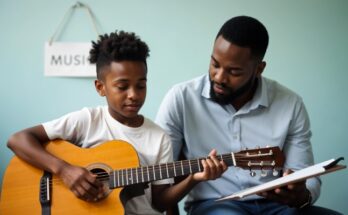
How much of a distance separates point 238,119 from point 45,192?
69cm

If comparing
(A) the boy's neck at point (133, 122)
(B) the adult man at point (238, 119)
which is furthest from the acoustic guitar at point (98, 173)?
(B) the adult man at point (238, 119)

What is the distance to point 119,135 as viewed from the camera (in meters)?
1.13

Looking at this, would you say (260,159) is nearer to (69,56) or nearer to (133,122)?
(133,122)

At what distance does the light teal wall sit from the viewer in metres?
1.58

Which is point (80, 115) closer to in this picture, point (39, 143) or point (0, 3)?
point (39, 143)

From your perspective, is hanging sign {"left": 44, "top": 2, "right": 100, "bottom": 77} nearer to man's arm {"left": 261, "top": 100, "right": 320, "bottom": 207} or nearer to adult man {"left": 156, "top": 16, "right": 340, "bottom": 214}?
adult man {"left": 156, "top": 16, "right": 340, "bottom": 214}

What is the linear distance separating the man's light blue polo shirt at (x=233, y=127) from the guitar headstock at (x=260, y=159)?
20cm

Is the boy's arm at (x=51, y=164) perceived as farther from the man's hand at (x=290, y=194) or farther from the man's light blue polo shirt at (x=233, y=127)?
the man's hand at (x=290, y=194)

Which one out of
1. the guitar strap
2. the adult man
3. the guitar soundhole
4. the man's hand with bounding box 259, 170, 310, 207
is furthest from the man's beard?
the guitar strap

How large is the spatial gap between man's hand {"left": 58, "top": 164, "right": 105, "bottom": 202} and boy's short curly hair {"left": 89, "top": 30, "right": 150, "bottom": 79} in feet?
1.11

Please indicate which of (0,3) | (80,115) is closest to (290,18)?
(80,115)

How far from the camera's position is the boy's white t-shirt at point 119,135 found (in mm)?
1108

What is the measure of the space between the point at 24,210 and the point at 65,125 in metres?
0.28

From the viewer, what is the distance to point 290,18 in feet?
5.22
